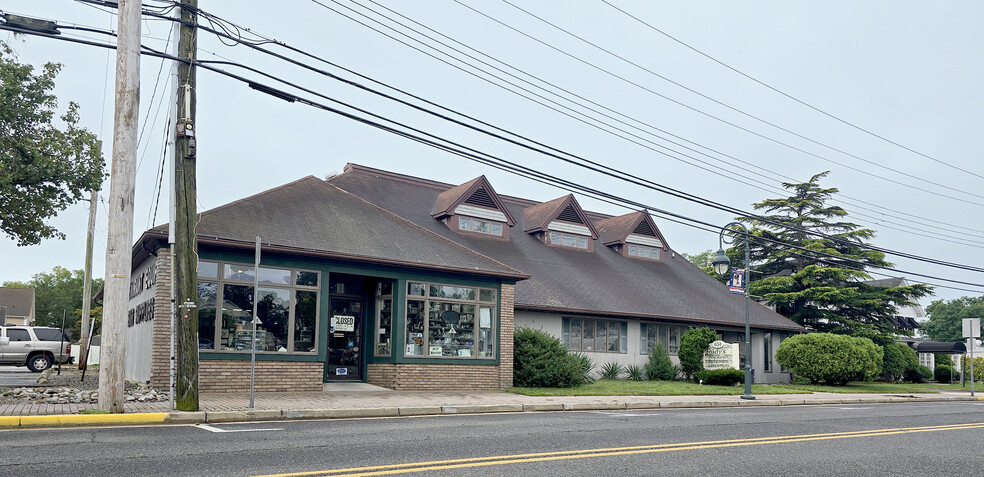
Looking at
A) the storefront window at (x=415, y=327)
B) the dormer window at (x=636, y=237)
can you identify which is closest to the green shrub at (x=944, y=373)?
the dormer window at (x=636, y=237)

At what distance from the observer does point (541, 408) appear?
55.3 feet

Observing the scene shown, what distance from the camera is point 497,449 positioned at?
931 centimetres

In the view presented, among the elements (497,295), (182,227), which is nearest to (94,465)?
(182,227)

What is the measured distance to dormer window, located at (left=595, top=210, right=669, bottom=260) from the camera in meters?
34.1

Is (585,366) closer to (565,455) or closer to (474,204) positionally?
(474,204)

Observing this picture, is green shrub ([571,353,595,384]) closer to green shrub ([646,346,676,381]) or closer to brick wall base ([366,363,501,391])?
green shrub ([646,346,676,381])

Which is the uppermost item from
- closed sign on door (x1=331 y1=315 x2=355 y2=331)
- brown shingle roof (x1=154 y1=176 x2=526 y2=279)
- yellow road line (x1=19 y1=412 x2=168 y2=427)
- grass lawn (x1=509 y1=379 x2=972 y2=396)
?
brown shingle roof (x1=154 y1=176 x2=526 y2=279)

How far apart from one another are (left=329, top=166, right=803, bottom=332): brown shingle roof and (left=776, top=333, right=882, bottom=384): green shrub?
210 centimetres

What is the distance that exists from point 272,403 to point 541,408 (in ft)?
18.9

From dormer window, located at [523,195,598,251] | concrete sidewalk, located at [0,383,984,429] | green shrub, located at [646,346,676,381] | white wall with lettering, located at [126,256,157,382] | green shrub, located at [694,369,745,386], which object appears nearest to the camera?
concrete sidewalk, located at [0,383,984,429]

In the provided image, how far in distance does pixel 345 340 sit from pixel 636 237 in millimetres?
17262

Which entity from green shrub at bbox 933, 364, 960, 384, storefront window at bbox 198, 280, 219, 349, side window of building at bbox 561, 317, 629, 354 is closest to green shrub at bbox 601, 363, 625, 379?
side window of building at bbox 561, 317, 629, 354

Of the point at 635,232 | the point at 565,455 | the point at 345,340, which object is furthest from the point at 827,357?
Answer: the point at 565,455

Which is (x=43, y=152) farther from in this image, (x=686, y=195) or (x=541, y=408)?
(x=686, y=195)
